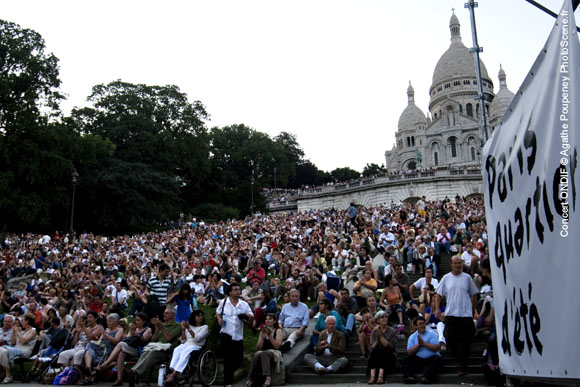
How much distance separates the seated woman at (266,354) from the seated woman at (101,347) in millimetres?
2857

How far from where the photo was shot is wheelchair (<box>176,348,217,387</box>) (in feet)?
30.4

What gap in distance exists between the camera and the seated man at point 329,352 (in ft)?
32.1

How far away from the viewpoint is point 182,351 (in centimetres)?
939

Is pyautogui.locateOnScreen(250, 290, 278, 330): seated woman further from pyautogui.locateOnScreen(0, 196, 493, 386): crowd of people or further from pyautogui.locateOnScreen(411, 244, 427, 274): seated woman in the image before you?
pyautogui.locateOnScreen(411, 244, 427, 274): seated woman

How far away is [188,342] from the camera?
9.49m

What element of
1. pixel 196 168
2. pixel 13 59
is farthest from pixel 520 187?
pixel 196 168

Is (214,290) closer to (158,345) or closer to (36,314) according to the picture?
(36,314)

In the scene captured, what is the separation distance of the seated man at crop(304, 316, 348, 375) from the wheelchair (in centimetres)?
174

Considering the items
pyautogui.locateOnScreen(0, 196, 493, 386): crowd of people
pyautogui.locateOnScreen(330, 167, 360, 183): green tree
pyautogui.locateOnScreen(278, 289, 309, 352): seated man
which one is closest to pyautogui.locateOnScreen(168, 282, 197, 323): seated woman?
pyautogui.locateOnScreen(0, 196, 493, 386): crowd of people

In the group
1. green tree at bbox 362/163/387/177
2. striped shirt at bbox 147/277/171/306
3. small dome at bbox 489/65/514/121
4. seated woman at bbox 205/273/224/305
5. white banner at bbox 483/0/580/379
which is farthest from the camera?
green tree at bbox 362/163/387/177

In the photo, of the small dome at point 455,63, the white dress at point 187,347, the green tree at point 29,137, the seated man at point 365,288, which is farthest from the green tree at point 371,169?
the white dress at point 187,347

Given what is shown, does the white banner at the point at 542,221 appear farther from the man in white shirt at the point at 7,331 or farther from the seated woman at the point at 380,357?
the man in white shirt at the point at 7,331

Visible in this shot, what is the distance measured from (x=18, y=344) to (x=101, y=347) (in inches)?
95.2

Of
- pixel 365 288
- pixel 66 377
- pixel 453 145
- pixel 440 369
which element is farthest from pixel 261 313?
pixel 453 145
